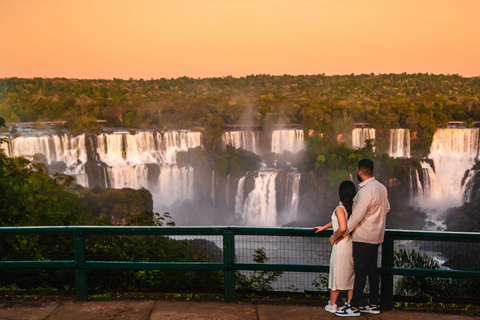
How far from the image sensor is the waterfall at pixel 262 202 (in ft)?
179

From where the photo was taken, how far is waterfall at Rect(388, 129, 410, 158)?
218 feet

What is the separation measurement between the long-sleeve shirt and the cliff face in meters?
34.5

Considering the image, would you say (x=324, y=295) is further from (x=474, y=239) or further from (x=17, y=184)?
(x=17, y=184)

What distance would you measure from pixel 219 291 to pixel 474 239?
8.85 ft

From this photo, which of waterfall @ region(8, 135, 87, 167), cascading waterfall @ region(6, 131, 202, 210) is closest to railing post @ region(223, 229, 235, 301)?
waterfall @ region(8, 135, 87, 167)

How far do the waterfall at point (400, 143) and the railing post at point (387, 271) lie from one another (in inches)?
2466

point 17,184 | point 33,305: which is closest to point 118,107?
point 17,184

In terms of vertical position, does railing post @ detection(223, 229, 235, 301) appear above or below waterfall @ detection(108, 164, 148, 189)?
above

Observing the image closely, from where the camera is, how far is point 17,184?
39.2 ft

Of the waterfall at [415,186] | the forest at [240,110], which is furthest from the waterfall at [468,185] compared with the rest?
the forest at [240,110]

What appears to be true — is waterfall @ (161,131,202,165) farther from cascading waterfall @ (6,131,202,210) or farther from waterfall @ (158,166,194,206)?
waterfall @ (158,166,194,206)

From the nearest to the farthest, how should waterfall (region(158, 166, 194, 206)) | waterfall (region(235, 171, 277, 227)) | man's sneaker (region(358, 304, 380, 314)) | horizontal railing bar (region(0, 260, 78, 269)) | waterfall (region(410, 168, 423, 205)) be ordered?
man's sneaker (region(358, 304, 380, 314)), horizontal railing bar (region(0, 260, 78, 269)), waterfall (region(235, 171, 277, 227)), waterfall (region(410, 168, 423, 205)), waterfall (region(158, 166, 194, 206))

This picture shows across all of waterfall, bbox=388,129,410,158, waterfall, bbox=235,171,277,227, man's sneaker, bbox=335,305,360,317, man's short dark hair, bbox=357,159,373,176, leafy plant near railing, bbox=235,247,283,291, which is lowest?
waterfall, bbox=235,171,277,227

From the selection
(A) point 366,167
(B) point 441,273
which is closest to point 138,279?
(A) point 366,167
